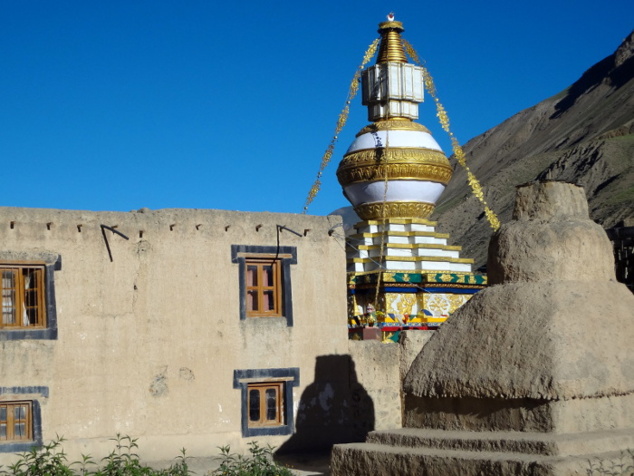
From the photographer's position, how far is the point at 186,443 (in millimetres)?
17281

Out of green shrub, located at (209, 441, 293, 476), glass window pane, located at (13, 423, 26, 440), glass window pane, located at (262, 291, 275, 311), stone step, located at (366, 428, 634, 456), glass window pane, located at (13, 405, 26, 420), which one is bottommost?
green shrub, located at (209, 441, 293, 476)

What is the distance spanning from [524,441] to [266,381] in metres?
8.28

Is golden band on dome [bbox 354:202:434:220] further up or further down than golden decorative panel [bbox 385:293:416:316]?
further up

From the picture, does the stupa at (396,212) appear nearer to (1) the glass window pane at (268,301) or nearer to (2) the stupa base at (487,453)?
(1) the glass window pane at (268,301)

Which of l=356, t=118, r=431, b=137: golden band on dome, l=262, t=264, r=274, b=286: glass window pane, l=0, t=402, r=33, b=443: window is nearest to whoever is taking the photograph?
l=0, t=402, r=33, b=443: window

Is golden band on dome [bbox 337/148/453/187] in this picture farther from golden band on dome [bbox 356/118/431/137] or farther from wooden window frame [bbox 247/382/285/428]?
wooden window frame [bbox 247/382/285/428]

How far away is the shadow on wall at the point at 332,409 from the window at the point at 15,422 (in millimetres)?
4010

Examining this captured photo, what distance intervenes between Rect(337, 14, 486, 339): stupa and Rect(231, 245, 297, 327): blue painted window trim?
2.51m

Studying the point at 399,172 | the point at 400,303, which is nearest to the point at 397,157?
the point at 399,172

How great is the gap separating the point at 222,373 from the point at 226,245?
2019 millimetres

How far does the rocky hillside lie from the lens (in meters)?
70.6

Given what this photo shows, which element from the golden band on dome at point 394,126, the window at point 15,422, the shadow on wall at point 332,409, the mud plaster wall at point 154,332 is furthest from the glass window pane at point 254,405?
the golden band on dome at point 394,126

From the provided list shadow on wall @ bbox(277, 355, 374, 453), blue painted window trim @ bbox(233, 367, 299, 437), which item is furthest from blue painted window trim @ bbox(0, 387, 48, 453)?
shadow on wall @ bbox(277, 355, 374, 453)

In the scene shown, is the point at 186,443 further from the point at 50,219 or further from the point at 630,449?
the point at 630,449
